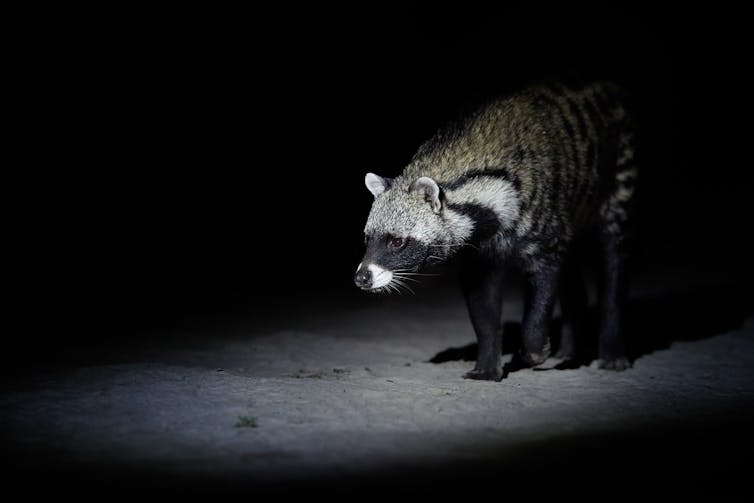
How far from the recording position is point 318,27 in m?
25.4

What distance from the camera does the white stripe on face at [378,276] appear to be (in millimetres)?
7043

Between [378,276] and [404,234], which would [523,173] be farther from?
[378,276]

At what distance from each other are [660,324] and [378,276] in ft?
17.3

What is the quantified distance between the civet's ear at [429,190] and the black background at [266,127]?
6401mm

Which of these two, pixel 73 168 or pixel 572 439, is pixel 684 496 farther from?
pixel 73 168

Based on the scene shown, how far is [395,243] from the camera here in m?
7.19

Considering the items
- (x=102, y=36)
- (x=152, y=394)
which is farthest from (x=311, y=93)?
(x=152, y=394)

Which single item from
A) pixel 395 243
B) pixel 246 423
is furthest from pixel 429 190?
pixel 246 423

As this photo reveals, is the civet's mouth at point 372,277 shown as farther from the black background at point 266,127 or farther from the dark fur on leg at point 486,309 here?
the black background at point 266,127

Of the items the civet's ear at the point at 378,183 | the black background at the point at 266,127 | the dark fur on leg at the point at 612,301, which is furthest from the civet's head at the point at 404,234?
the black background at the point at 266,127

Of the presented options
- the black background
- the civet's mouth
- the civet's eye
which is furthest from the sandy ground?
the black background

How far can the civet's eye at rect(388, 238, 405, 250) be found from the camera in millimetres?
7184

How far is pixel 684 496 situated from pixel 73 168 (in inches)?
744

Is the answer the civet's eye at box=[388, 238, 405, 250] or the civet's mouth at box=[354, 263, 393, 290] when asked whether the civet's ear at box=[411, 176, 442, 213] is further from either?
the civet's mouth at box=[354, 263, 393, 290]
